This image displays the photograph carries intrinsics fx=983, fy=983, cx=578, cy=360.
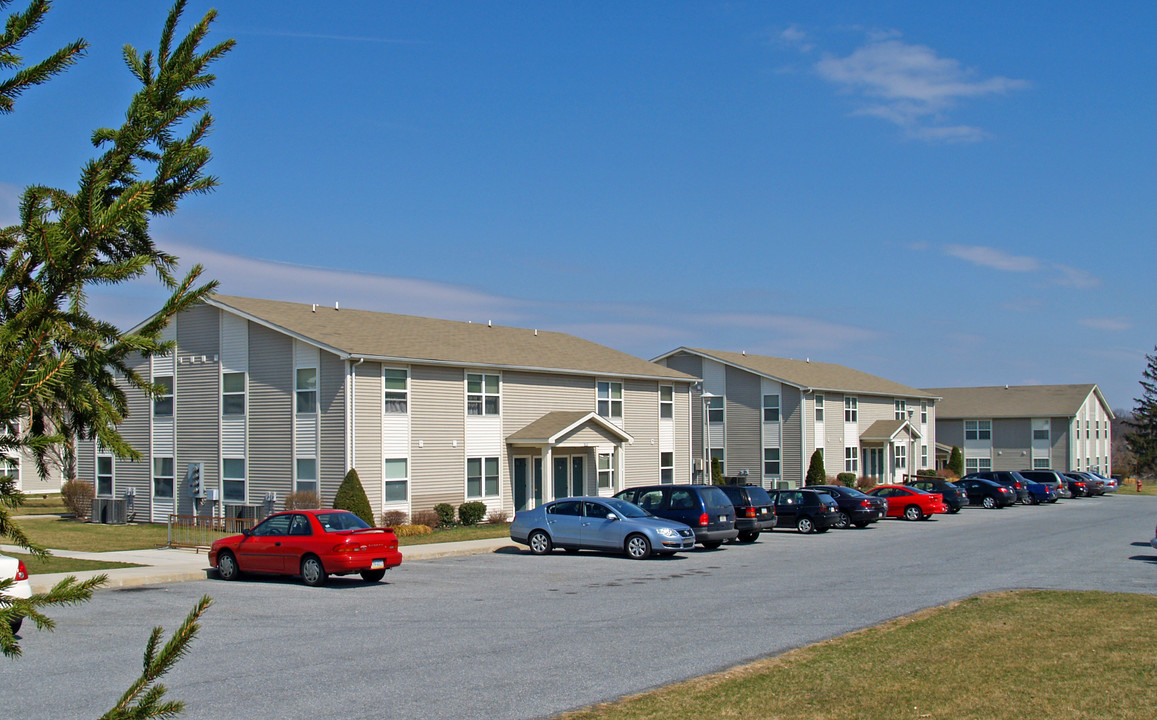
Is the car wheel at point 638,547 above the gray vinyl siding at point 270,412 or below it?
below

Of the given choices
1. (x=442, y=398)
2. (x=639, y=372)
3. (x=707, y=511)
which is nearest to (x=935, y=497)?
(x=639, y=372)

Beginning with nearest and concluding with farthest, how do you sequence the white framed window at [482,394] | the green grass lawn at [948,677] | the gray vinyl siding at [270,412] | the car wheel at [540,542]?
the green grass lawn at [948,677], the car wheel at [540,542], the gray vinyl siding at [270,412], the white framed window at [482,394]

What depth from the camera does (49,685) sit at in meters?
10.4

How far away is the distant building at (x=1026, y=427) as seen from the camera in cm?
7550

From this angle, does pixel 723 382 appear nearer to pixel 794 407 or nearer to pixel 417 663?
pixel 794 407

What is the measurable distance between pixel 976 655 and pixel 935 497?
95.9ft

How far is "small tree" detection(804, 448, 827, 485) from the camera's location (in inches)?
2028

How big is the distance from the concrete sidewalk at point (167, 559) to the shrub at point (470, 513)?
4774 millimetres

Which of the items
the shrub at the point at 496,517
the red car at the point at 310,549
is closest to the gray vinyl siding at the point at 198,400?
the shrub at the point at 496,517

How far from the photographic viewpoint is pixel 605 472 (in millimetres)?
39875

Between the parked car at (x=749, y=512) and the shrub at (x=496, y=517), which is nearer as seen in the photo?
the parked car at (x=749, y=512)

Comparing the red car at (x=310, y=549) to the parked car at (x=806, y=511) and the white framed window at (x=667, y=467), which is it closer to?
the parked car at (x=806, y=511)

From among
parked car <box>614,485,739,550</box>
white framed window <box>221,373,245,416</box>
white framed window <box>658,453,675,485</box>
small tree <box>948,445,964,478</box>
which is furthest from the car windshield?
small tree <box>948,445,964,478</box>

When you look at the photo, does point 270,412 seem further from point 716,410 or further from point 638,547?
point 716,410
